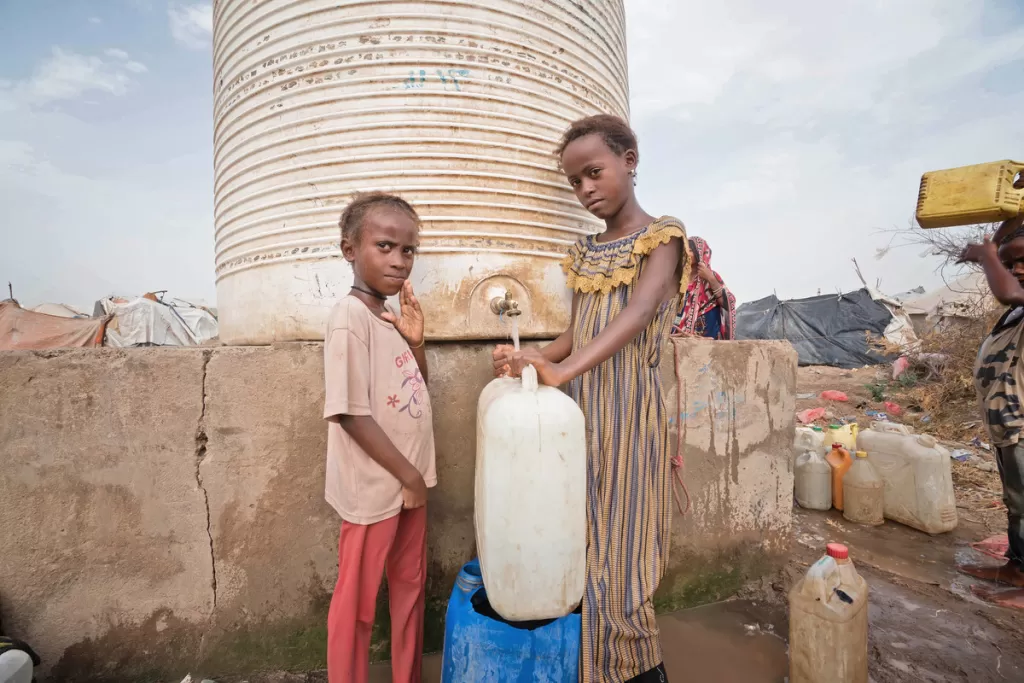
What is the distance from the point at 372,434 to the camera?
1.24 meters

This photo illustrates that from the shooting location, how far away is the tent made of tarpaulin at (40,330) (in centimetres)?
701

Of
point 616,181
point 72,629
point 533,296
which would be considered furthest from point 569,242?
point 72,629

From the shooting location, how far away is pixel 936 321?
746 centimetres

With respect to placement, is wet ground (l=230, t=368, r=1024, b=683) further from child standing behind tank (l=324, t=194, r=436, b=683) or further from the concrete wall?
child standing behind tank (l=324, t=194, r=436, b=683)

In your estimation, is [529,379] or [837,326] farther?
[837,326]

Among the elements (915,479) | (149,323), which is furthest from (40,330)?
(915,479)

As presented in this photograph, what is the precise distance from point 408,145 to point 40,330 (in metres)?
9.12

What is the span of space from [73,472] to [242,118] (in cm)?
147

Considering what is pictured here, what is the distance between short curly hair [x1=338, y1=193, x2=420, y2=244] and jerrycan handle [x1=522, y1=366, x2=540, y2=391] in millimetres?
635

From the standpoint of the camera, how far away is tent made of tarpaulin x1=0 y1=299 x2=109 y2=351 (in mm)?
7012

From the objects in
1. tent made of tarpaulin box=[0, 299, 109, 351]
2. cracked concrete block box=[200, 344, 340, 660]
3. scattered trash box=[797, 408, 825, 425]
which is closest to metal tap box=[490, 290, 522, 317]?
cracked concrete block box=[200, 344, 340, 660]

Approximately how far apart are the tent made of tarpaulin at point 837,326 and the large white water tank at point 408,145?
9.88 metres

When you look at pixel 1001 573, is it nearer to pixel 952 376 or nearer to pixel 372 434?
pixel 372 434

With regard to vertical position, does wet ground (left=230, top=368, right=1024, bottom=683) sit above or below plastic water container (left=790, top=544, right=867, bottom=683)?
below
